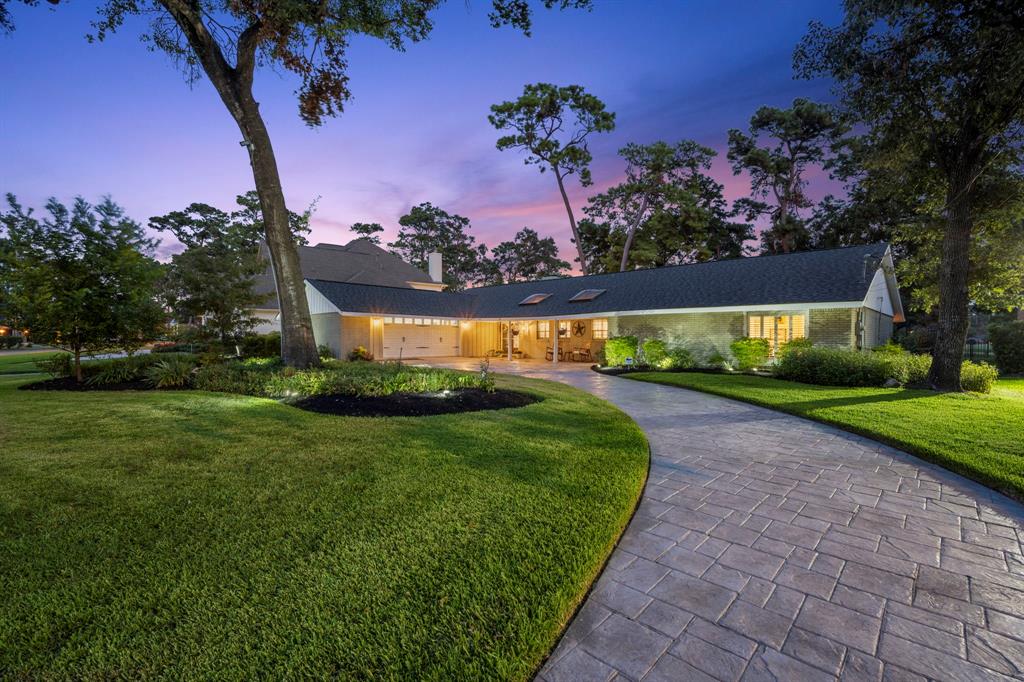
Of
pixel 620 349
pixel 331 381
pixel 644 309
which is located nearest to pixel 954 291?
pixel 644 309

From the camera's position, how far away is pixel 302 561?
2516mm

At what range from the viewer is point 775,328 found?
14.0 metres

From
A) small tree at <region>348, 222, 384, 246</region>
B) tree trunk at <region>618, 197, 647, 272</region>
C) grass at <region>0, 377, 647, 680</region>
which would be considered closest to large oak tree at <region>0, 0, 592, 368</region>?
grass at <region>0, 377, 647, 680</region>

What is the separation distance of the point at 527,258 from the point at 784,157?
2546 cm

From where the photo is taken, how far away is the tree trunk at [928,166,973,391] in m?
9.40

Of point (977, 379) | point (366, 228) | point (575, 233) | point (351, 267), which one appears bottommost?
point (977, 379)

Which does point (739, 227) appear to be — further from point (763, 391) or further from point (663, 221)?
point (763, 391)

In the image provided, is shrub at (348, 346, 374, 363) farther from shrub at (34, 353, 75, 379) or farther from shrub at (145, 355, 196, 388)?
shrub at (34, 353, 75, 379)

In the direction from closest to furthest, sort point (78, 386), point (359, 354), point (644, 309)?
point (78, 386)
point (644, 309)
point (359, 354)

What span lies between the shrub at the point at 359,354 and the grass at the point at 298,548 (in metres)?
11.3

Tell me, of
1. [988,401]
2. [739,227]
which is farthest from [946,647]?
[739,227]

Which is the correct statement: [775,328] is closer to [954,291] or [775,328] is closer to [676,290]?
[676,290]

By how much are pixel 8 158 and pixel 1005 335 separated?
1441 inches

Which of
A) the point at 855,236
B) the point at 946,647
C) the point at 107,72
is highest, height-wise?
the point at 107,72
